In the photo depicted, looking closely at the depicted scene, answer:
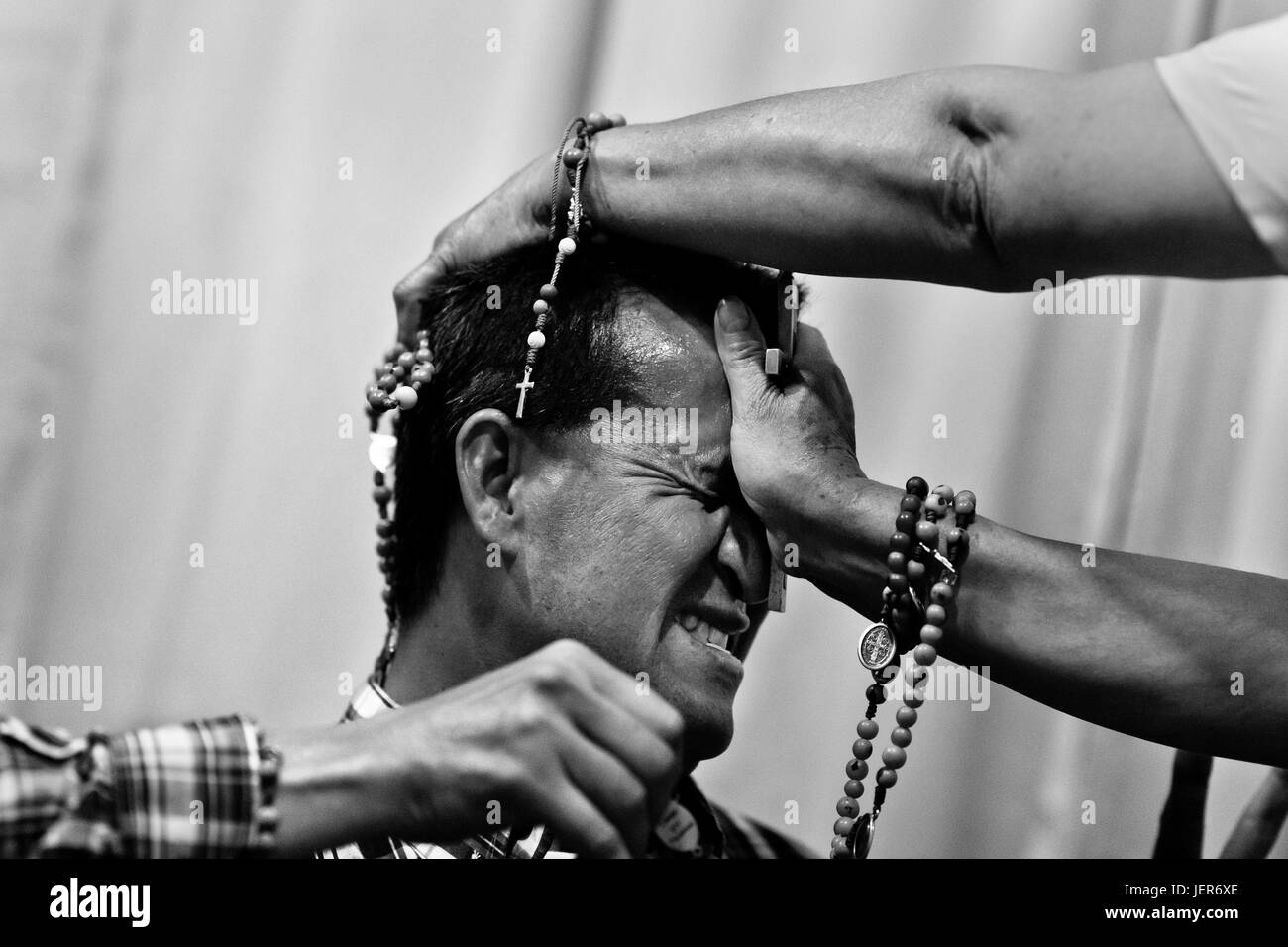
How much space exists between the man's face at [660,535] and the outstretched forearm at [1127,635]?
156 mm

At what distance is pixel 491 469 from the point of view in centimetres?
133

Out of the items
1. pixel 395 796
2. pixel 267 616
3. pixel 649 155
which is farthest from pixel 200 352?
pixel 395 796

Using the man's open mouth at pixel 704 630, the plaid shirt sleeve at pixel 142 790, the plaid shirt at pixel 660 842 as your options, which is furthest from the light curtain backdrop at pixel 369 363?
the plaid shirt sleeve at pixel 142 790

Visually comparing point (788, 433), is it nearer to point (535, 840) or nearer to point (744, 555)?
point (744, 555)

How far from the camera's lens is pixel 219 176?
1920mm

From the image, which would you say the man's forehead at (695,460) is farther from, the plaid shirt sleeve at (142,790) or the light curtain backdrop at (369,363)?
the light curtain backdrop at (369,363)

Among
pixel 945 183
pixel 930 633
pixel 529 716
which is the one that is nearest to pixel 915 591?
pixel 930 633

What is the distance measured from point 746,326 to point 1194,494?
3.70 ft

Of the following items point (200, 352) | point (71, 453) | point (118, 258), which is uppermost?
point (118, 258)

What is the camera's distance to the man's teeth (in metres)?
1.27

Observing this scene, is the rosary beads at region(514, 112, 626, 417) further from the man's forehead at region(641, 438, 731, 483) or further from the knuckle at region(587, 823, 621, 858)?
the knuckle at region(587, 823, 621, 858)

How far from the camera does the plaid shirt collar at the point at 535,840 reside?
4.12 feet

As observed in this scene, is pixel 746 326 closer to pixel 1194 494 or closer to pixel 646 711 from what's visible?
pixel 646 711

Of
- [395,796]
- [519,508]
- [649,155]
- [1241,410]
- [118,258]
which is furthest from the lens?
[1241,410]
